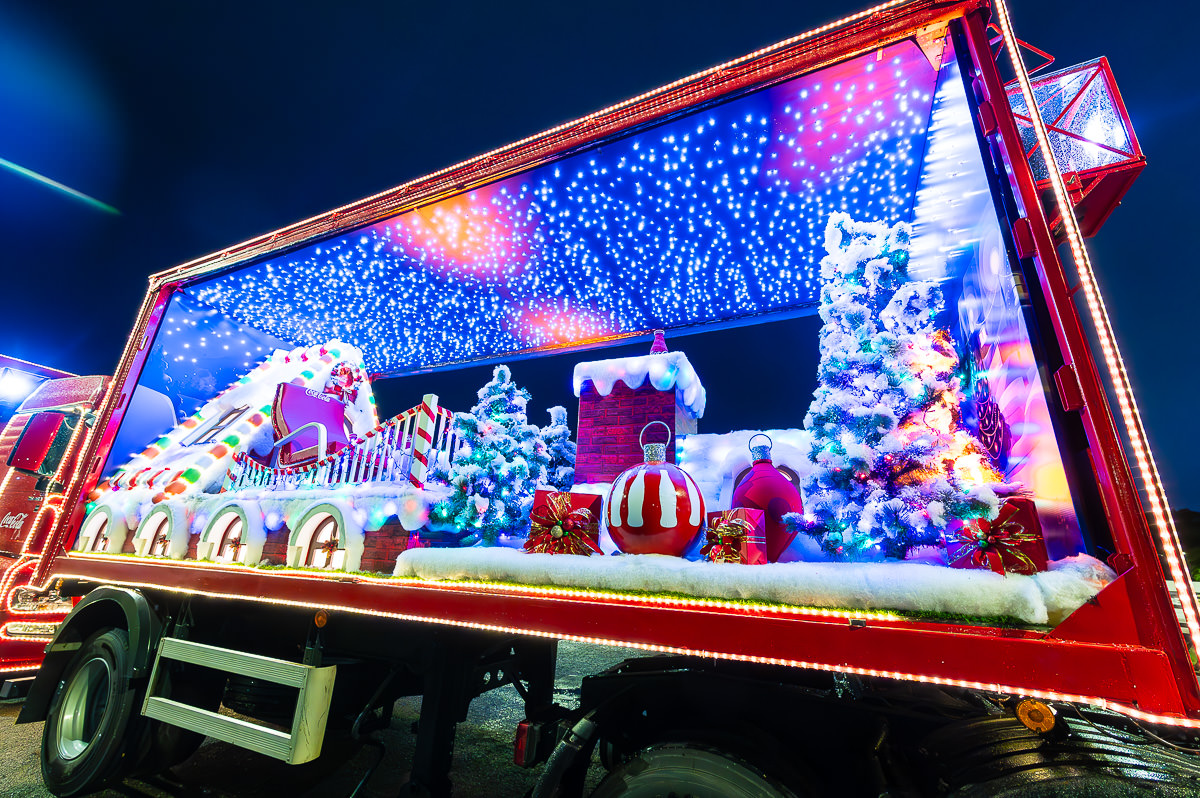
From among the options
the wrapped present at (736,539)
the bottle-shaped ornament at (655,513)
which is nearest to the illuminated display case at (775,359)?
the wrapped present at (736,539)

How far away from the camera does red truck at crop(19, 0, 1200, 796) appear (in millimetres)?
1673

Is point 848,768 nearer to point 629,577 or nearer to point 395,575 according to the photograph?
point 629,577

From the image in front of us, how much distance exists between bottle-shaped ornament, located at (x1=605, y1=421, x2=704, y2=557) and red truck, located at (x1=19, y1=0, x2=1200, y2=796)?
0.02m

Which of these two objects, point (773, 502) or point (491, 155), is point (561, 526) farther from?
point (491, 155)

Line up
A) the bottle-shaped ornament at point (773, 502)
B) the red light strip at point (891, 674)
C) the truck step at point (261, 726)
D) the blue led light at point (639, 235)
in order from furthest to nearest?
the blue led light at point (639, 235) < the bottle-shaped ornament at point (773, 502) < the truck step at point (261, 726) < the red light strip at point (891, 674)

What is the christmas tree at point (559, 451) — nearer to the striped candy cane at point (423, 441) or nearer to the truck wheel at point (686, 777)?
the striped candy cane at point (423, 441)

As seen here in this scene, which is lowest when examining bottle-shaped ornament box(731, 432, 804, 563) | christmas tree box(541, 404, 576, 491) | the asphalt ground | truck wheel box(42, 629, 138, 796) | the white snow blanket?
the asphalt ground

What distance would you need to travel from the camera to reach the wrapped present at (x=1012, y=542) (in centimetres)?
180

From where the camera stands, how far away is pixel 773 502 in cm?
300

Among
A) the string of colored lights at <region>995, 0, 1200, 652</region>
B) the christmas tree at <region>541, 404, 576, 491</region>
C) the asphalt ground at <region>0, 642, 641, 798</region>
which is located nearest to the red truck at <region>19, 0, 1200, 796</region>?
the string of colored lights at <region>995, 0, 1200, 652</region>

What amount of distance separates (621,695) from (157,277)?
654 centimetres

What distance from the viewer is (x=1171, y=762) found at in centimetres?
175

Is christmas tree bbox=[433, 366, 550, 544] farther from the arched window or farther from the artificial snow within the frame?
the arched window

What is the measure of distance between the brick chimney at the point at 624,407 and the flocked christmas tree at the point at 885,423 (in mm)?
1684
